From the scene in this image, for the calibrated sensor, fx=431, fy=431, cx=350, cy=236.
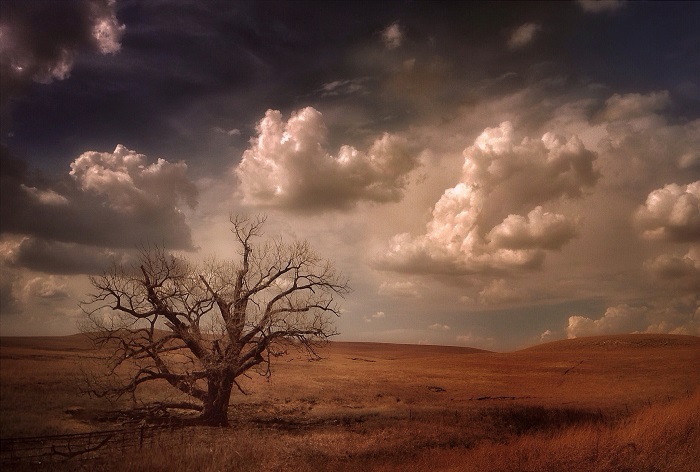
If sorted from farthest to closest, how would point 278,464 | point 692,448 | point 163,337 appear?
1. point 163,337
2. point 692,448
3. point 278,464

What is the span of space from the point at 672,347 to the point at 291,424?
64.7 meters

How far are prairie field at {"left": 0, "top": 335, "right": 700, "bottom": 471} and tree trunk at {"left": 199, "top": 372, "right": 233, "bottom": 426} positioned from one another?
1.03 m

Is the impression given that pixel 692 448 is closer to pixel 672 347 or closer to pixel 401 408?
pixel 401 408

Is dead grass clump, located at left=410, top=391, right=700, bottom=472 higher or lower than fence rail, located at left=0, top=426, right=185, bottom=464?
lower

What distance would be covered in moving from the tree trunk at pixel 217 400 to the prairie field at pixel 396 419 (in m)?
1.03

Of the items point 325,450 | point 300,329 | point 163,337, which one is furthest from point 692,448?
point 163,337

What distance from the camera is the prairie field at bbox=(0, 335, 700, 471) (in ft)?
39.5

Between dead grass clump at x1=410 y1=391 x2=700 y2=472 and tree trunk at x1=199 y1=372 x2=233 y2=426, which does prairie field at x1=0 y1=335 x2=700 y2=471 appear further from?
tree trunk at x1=199 y1=372 x2=233 y2=426

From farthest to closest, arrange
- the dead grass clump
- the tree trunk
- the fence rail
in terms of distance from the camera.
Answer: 1. the tree trunk
2. the dead grass clump
3. the fence rail

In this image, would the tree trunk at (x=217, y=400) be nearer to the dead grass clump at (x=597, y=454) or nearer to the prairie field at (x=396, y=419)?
the prairie field at (x=396, y=419)

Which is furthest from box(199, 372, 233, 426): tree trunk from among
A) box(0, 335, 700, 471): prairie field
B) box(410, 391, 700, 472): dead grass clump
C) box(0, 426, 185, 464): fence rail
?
box(410, 391, 700, 472): dead grass clump

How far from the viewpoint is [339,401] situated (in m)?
31.1

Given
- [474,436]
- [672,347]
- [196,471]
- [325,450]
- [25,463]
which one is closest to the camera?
[25,463]

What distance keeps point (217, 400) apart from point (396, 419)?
10.2m
